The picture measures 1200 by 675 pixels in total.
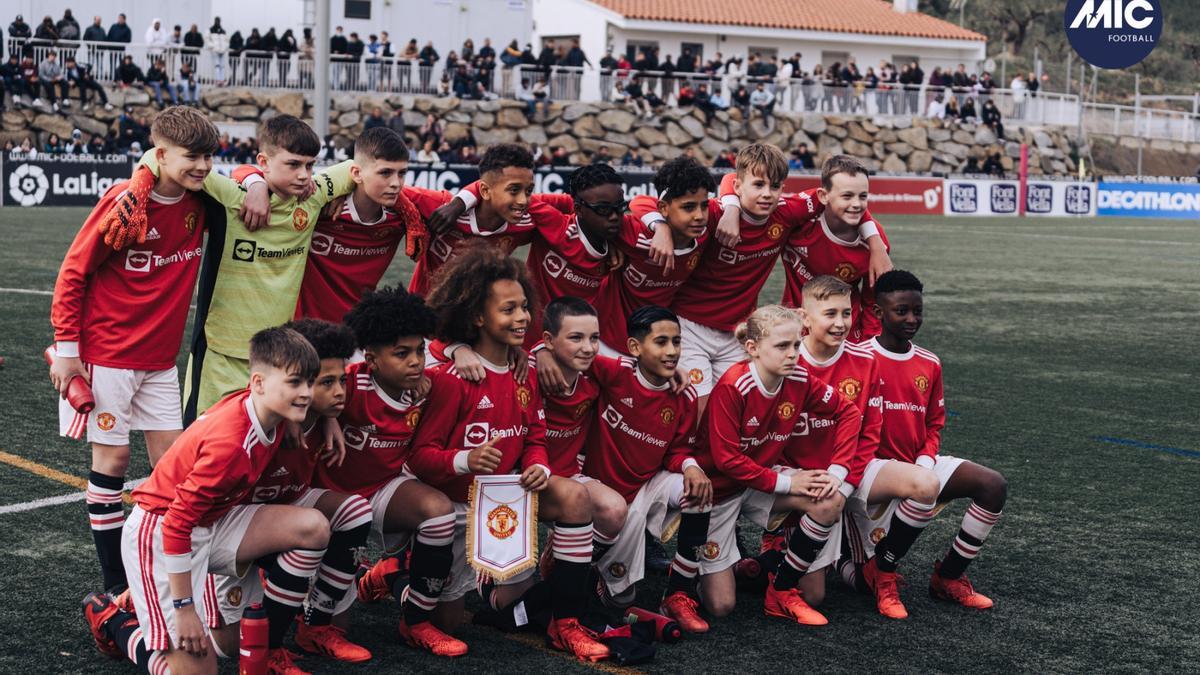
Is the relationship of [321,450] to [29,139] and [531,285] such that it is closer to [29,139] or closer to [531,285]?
[531,285]

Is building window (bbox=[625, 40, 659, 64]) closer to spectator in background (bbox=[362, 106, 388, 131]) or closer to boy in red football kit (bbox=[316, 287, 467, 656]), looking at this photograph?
spectator in background (bbox=[362, 106, 388, 131])

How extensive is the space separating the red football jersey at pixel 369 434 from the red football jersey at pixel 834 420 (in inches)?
63.8

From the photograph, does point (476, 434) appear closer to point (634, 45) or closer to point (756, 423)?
point (756, 423)

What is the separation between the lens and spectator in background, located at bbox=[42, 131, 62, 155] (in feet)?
82.3

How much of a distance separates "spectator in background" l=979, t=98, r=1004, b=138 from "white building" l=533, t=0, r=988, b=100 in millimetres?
10026

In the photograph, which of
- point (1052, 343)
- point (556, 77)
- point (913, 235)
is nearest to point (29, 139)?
point (556, 77)

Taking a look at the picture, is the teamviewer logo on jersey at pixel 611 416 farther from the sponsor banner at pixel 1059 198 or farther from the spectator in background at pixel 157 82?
the sponsor banner at pixel 1059 198

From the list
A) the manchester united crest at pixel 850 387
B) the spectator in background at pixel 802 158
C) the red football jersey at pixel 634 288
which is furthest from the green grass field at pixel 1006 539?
the spectator in background at pixel 802 158

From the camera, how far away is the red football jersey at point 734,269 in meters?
6.50

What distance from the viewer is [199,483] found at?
4113 millimetres

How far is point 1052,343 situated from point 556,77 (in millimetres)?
23702

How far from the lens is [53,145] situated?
26266 mm

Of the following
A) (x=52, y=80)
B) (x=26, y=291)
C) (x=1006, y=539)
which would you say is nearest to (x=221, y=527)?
(x=1006, y=539)

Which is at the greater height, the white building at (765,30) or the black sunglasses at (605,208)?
the white building at (765,30)
